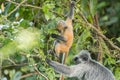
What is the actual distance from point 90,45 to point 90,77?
0.65 metres

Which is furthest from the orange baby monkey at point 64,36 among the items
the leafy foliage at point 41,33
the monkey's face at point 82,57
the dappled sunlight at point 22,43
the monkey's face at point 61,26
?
the dappled sunlight at point 22,43

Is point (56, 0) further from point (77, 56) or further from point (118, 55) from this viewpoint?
point (118, 55)

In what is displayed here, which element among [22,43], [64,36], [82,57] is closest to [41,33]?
[64,36]

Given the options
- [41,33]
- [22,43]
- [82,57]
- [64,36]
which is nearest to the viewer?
[22,43]

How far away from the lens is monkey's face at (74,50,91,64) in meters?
5.28

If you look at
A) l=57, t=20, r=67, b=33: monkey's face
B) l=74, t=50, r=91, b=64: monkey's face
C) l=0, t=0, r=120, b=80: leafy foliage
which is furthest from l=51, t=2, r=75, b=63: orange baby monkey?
l=74, t=50, r=91, b=64: monkey's face

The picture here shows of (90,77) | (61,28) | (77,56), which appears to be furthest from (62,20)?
(90,77)

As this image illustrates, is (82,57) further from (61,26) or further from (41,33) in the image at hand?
(41,33)

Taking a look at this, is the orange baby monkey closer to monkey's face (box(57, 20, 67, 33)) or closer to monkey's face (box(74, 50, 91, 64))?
monkey's face (box(57, 20, 67, 33))

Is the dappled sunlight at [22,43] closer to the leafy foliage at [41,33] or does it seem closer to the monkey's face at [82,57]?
the leafy foliage at [41,33]

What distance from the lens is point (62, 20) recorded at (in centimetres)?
507

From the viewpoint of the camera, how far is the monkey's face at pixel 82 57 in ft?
17.3

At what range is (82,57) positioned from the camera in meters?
5.35

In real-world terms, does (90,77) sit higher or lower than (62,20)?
lower
